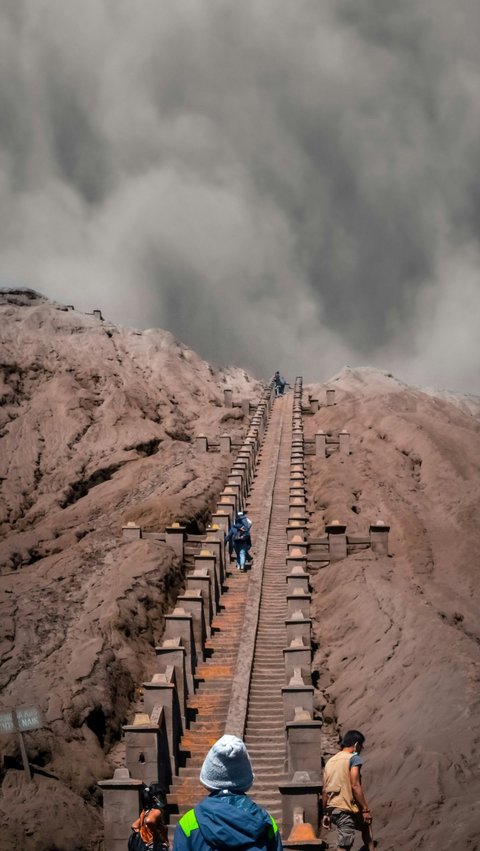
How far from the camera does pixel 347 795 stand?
313 inches

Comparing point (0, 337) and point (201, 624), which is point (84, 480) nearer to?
point (0, 337)

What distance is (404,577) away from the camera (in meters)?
20.8

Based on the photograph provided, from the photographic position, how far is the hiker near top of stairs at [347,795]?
313 inches

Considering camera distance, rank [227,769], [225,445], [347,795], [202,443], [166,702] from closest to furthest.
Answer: [227,769] < [347,795] < [166,702] < [225,445] < [202,443]

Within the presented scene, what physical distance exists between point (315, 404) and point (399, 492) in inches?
558

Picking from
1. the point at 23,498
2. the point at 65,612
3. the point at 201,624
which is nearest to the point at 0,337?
the point at 23,498

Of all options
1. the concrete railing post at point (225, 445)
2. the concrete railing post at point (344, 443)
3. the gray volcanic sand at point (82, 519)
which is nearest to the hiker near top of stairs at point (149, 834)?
the gray volcanic sand at point (82, 519)

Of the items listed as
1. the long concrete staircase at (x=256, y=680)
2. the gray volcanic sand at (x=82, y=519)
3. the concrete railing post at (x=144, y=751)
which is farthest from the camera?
the gray volcanic sand at (x=82, y=519)

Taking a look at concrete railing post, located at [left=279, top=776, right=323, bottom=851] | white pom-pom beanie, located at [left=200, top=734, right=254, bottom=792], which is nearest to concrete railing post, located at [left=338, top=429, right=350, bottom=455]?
concrete railing post, located at [left=279, top=776, right=323, bottom=851]

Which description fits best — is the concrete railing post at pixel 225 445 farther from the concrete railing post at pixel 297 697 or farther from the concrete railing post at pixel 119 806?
the concrete railing post at pixel 119 806

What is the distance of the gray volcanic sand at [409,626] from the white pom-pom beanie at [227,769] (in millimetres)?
5498

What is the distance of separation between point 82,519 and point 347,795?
2181 cm

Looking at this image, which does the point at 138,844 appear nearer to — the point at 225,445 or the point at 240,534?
the point at 240,534

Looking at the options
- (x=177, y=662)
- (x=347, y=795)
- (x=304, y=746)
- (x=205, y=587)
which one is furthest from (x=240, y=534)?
(x=347, y=795)
